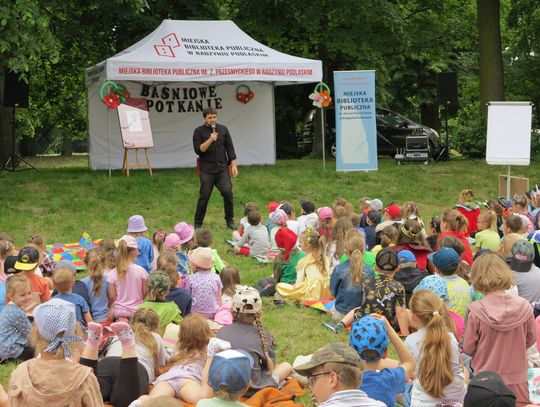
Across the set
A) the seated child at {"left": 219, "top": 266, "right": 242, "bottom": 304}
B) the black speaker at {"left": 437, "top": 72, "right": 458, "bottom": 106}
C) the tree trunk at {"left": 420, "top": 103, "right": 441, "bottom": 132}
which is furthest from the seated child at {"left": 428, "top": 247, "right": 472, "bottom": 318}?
the tree trunk at {"left": 420, "top": 103, "right": 441, "bottom": 132}

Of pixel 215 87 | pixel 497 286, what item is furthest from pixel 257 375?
pixel 215 87

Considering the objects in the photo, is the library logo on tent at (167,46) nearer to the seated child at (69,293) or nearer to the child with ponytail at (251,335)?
the seated child at (69,293)

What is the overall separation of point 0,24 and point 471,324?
1049 centimetres

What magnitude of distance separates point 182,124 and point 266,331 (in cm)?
1372

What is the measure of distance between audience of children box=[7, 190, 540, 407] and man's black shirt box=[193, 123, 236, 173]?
359 centimetres

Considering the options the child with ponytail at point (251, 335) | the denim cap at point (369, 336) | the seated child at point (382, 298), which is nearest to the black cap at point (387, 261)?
the seated child at point (382, 298)

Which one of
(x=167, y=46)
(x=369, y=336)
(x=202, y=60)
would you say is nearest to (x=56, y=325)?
(x=369, y=336)

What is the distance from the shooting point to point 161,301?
664cm

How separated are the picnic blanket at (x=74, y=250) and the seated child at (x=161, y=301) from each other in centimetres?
392

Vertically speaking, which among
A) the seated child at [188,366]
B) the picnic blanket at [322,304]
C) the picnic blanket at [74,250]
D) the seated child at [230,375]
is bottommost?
the picnic blanket at [322,304]

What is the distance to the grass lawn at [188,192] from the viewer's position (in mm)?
12852

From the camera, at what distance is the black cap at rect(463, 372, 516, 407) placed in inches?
123

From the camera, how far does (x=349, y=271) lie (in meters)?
7.67

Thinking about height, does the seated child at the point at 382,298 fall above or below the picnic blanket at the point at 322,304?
above
